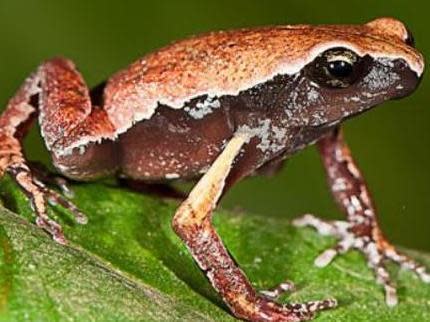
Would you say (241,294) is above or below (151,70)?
below

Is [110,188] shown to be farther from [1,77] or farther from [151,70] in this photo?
[1,77]

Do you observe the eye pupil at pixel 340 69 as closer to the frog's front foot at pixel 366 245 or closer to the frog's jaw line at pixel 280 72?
the frog's jaw line at pixel 280 72

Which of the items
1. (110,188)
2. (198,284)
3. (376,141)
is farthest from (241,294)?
(376,141)

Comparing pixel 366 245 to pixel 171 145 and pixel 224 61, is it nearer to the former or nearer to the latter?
pixel 171 145

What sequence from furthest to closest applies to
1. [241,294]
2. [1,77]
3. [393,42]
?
[1,77] → [393,42] → [241,294]

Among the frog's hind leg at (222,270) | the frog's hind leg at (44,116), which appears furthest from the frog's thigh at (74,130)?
the frog's hind leg at (222,270)

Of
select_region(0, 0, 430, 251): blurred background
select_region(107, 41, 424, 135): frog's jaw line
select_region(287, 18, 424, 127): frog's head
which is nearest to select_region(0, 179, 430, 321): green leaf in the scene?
select_region(107, 41, 424, 135): frog's jaw line

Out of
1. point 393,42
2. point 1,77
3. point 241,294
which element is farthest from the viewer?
point 1,77
